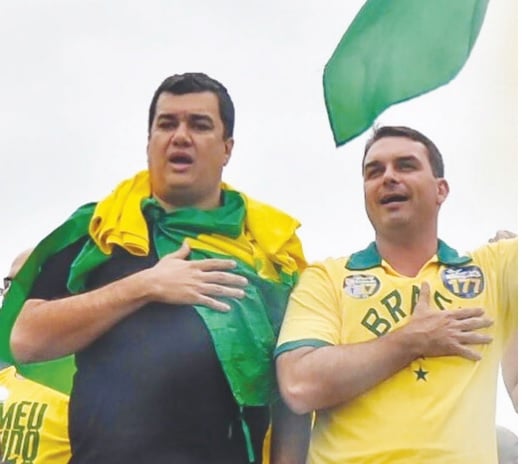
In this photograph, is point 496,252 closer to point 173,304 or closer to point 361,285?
point 361,285

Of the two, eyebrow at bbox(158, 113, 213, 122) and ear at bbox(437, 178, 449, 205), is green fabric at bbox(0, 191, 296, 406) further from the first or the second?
ear at bbox(437, 178, 449, 205)

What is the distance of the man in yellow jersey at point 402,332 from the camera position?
1.74 meters

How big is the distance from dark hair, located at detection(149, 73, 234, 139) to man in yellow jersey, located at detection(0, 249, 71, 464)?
39 centimetres

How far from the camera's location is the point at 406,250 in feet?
6.23

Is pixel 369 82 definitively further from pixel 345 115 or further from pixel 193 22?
pixel 193 22

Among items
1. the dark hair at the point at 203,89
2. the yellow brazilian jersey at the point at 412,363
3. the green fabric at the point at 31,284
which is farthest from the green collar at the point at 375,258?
the green fabric at the point at 31,284

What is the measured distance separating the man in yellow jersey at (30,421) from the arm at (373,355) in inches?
16.6

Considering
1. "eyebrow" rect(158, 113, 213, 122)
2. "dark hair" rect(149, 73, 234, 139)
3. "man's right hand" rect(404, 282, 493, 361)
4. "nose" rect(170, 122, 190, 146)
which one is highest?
"dark hair" rect(149, 73, 234, 139)

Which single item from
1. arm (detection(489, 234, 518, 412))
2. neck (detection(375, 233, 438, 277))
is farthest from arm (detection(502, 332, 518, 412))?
neck (detection(375, 233, 438, 277))

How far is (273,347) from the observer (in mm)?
1877

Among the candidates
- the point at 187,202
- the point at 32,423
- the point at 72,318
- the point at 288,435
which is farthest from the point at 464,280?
the point at 32,423

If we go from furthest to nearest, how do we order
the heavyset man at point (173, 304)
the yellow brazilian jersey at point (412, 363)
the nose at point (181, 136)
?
1. the nose at point (181, 136)
2. the heavyset man at point (173, 304)
3. the yellow brazilian jersey at point (412, 363)

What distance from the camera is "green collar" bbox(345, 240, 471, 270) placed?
1872 mm

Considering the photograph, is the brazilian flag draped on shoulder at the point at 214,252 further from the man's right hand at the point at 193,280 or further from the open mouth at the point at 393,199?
the open mouth at the point at 393,199
